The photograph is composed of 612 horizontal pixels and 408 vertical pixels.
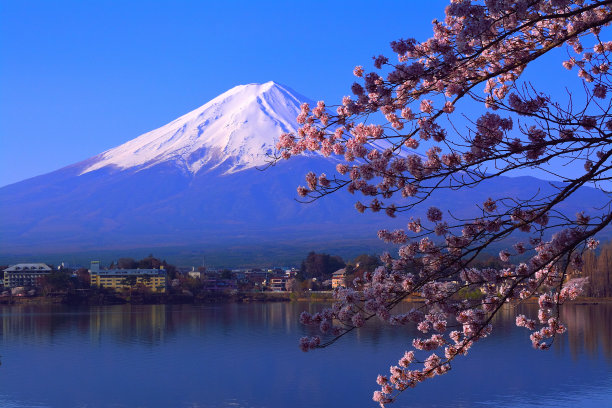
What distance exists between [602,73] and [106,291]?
49.2m

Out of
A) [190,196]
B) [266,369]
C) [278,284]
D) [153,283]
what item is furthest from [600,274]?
[190,196]

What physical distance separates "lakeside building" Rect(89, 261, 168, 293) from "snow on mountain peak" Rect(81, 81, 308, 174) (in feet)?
156

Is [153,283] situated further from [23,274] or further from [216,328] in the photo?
[216,328]

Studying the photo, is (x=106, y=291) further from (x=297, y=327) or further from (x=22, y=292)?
(x=297, y=327)

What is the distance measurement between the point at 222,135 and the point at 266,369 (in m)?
97.4

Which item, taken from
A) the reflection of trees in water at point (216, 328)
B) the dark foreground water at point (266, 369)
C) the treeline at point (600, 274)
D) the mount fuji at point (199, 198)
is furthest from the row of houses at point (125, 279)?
the dark foreground water at point (266, 369)

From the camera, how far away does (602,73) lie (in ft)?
15.1

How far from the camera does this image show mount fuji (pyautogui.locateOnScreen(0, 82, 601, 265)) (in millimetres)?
85562

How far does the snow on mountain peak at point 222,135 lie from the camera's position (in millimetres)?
107938

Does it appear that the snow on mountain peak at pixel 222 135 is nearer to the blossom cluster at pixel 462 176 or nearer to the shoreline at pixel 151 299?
the shoreline at pixel 151 299

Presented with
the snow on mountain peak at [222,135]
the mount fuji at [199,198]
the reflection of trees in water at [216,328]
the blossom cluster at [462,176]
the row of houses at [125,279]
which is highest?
the snow on mountain peak at [222,135]

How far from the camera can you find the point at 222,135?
113 metres

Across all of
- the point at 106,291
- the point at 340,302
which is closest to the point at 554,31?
the point at 340,302

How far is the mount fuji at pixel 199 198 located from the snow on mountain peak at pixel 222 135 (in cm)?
20
